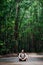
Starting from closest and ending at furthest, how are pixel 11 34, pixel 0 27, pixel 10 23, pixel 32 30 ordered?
1. pixel 0 27
2. pixel 10 23
3. pixel 11 34
4. pixel 32 30

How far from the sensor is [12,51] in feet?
137

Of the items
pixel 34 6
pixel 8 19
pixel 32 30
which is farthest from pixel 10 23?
pixel 32 30

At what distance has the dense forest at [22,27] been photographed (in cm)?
3806

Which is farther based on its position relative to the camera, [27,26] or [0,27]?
[27,26]

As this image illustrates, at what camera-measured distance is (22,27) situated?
51062 mm

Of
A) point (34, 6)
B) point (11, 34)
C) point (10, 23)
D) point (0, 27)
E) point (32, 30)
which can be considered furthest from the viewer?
point (32, 30)

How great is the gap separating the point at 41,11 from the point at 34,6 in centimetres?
190

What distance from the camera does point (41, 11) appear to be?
157 ft

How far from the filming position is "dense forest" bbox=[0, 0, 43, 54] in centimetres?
3806

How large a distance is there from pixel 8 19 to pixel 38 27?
A: 1379cm

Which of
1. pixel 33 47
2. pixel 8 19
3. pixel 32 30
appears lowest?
pixel 33 47

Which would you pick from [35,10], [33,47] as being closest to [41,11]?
[35,10]

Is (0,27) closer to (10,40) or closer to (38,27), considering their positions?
(10,40)

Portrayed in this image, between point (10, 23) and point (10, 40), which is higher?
point (10, 23)
